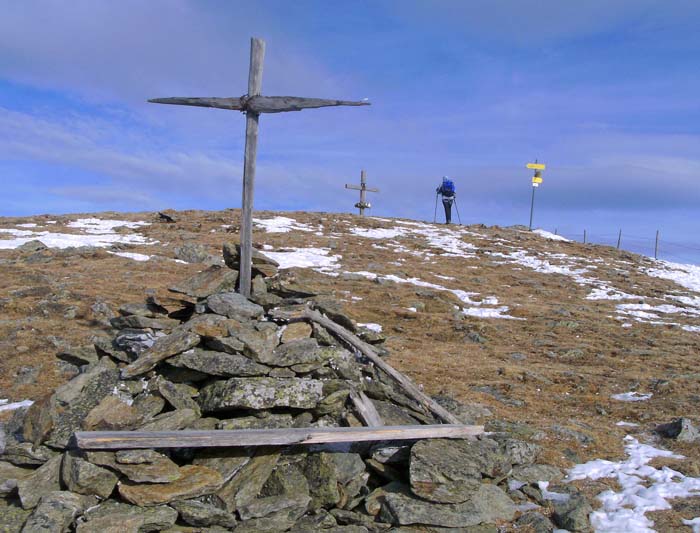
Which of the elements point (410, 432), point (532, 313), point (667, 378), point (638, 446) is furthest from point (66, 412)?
point (532, 313)

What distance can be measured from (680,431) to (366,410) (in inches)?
265

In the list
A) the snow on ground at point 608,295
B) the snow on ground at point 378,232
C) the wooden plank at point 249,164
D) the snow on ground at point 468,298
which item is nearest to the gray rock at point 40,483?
the wooden plank at point 249,164

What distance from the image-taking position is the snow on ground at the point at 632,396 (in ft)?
45.4

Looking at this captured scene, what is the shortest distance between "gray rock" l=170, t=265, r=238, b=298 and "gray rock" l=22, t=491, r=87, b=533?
13.7ft

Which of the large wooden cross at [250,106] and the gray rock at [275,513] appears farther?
the large wooden cross at [250,106]

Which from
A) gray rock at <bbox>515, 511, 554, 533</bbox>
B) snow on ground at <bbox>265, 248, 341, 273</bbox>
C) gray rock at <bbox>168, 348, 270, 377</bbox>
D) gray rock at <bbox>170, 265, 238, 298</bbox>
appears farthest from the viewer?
snow on ground at <bbox>265, 248, 341, 273</bbox>

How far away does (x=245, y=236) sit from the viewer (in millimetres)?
10305

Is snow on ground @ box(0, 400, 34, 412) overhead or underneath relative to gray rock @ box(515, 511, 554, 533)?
underneath

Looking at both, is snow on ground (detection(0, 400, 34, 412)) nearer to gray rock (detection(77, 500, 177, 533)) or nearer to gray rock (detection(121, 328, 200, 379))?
gray rock (detection(121, 328, 200, 379))

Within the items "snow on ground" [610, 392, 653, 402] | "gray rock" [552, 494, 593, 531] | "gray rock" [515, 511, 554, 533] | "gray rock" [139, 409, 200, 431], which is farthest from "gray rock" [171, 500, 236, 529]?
"snow on ground" [610, 392, 653, 402]

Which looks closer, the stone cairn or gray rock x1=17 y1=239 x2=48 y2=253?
the stone cairn

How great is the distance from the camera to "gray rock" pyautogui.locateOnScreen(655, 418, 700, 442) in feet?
36.1

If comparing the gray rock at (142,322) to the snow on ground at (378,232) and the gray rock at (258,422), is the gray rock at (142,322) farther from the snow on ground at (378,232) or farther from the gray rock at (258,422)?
the snow on ground at (378,232)

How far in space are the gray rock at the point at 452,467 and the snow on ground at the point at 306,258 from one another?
2061cm
